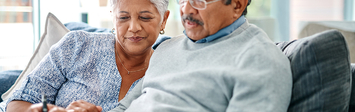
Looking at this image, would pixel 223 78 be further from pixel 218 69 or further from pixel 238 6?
pixel 238 6

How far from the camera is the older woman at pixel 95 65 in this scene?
4.26 feet

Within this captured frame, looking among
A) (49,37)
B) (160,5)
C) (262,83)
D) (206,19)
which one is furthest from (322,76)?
(49,37)

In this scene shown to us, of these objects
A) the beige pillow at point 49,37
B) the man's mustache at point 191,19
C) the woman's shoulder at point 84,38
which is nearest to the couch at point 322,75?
the man's mustache at point 191,19

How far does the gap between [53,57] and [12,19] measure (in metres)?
2.16

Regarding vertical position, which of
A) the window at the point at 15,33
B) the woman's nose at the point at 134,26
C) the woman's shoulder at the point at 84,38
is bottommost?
the window at the point at 15,33

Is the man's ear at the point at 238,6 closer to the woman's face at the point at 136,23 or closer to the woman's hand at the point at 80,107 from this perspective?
the woman's face at the point at 136,23

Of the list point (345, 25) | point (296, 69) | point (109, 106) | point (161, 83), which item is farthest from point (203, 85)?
point (345, 25)

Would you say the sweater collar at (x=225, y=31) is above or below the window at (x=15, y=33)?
above

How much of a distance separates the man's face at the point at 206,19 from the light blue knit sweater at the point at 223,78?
1.6 inches

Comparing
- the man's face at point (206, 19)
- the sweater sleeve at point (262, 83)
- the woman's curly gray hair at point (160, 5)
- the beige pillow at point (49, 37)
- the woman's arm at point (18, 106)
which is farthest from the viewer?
the beige pillow at point (49, 37)

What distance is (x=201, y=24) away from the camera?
107 centimetres

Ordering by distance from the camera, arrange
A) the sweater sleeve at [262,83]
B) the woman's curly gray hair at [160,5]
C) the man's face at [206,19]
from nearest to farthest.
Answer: the sweater sleeve at [262,83] → the man's face at [206,19] → the woman's curly gray hair at [160,5]

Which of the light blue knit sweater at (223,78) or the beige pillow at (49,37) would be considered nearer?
the light blue knit sweater at (223,78)

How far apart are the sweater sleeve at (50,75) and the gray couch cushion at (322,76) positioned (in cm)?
93
